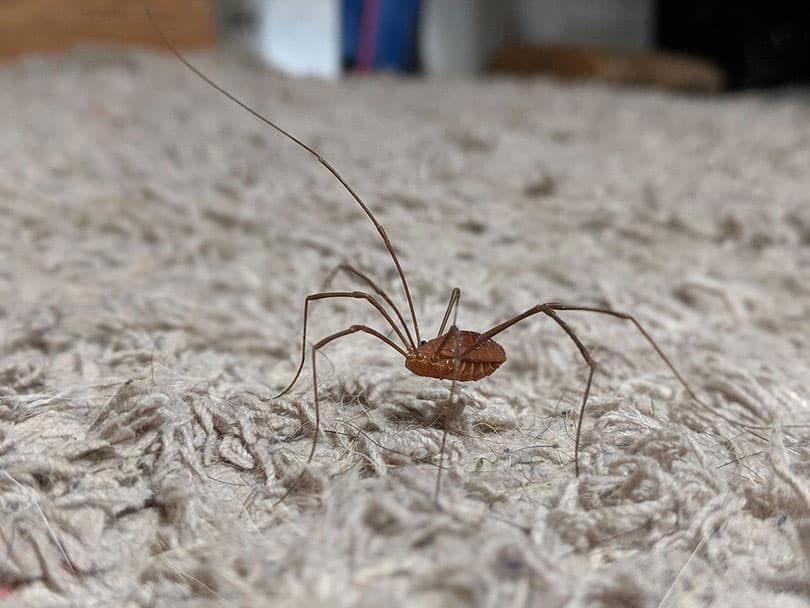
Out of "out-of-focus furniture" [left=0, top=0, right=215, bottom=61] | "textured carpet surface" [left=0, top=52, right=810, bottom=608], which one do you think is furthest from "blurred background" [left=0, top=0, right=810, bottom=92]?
"textured carpet surface" [left=0, top=52, right=810, bottom=608]

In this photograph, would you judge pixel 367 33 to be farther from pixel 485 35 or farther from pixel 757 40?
pixel 757 40

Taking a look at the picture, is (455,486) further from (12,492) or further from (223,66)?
(223,66)

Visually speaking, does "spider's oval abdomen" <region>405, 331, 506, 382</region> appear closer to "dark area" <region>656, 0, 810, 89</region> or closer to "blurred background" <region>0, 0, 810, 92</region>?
"blurred background" <region>0, 0, 810, 92</region>

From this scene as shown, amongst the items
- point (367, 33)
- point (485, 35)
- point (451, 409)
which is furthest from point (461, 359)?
point (485, 35)

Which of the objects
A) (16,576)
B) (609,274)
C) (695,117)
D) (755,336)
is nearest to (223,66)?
(695,117)

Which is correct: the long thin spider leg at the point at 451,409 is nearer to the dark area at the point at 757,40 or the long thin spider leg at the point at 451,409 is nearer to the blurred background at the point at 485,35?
the blurred background at the point at 485,35

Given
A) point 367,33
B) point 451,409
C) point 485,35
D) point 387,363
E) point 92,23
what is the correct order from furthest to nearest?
point 485,35 < point 367,33 < point 92,23 < point 387,363 < point 451,409

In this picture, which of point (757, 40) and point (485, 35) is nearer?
point (757, 40)
